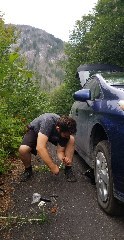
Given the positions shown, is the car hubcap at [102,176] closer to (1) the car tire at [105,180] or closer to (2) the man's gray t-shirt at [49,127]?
(1) the car tire at [105,180]

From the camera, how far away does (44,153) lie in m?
4.79

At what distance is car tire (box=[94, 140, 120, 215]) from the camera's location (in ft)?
11.8

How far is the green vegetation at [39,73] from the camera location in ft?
11.3

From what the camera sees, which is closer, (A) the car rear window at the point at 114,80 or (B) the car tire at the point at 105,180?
(B) the car tire at the point at 105,180

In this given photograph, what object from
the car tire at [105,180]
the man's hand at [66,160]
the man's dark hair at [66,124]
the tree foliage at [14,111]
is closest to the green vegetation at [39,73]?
the tree foliage at [14,111]

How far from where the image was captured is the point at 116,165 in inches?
132

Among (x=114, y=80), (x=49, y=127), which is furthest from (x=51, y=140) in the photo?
(x=114, y=80)

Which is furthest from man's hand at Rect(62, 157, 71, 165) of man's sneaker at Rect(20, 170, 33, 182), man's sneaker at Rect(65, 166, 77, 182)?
man's sneaker at Rect(20, 170, 33, 182)

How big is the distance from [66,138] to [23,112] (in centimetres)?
460

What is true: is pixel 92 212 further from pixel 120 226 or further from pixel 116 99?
pixel 116 99

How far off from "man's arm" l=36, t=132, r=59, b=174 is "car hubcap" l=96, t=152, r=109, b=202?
902 millimetres

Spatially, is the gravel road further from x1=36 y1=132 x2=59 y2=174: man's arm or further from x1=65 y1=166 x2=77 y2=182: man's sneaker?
x1=36 y1=132 x2=59 y2=174: man's arm

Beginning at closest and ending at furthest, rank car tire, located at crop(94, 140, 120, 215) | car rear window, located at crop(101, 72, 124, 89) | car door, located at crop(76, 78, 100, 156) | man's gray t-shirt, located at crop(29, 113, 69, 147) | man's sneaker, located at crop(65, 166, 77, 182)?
car tire, located at crop(94, 140, 120, 215) → car rear window, located at crop(101, 72, 124, 89) → car door, located at crop(76, 78, 100, 156) → man's gray t-shirt, located at crop(29, 113, 69, 147) → man's sneaker, located at crop(65, 166, 77, 182)

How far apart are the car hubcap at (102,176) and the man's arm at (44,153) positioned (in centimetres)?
90
